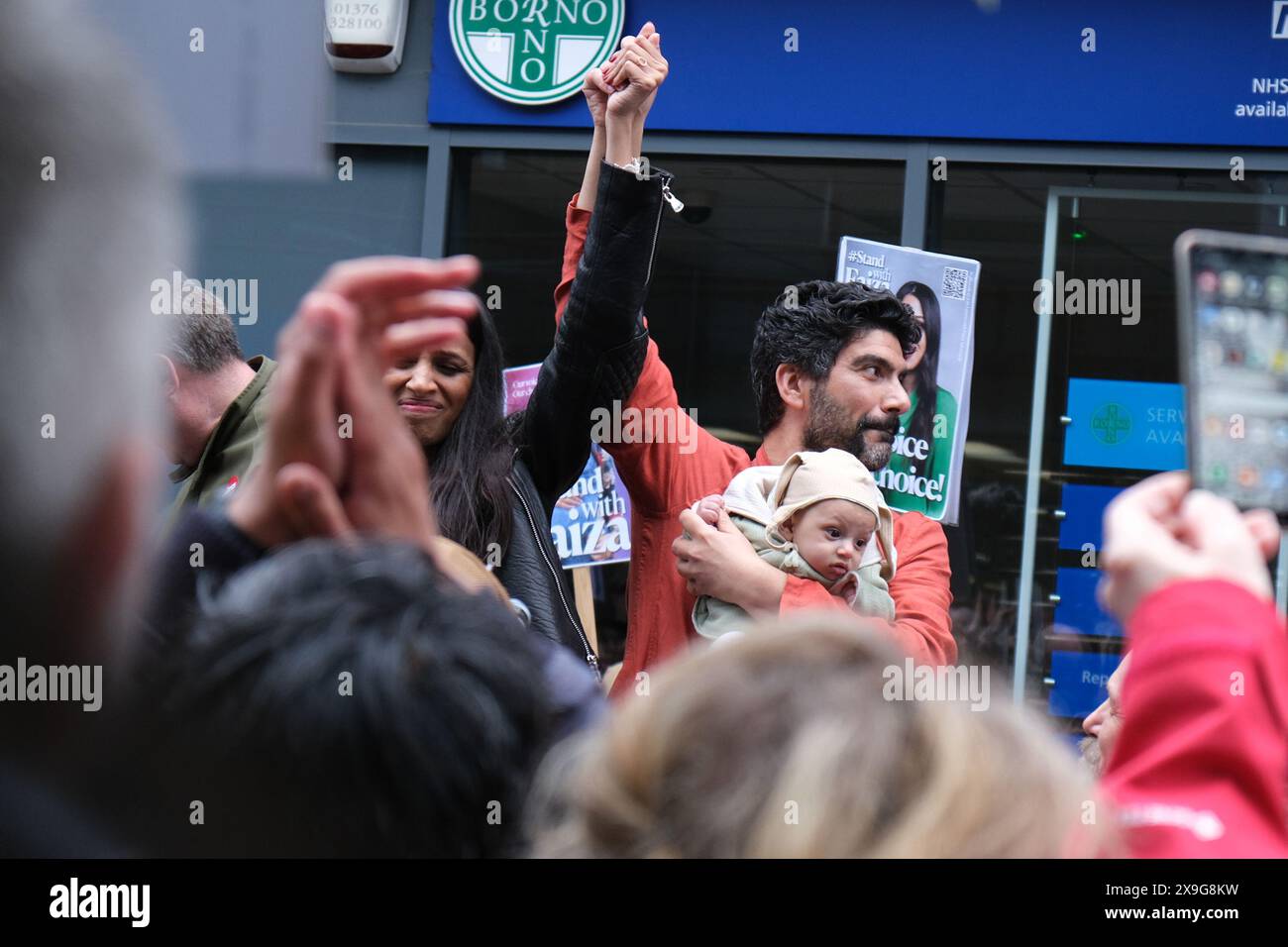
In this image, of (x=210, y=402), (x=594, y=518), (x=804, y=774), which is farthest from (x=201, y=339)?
(x=804, y=774)

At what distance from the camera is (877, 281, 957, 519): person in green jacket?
3861 mm

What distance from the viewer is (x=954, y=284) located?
13.4 ft

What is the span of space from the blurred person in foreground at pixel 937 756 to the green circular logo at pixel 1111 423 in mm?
4371

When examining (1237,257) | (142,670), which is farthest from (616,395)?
(142,670)

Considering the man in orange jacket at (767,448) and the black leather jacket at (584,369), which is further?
the man in orange jacket at (767,448)

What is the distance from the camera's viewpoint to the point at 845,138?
214 inches

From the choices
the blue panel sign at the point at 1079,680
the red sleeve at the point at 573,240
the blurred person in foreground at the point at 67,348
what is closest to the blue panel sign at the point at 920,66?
the blue panel sign at the point at 1079,680

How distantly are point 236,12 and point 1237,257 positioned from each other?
4016 mm

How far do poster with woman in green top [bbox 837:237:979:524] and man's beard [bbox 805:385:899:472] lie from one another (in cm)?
76

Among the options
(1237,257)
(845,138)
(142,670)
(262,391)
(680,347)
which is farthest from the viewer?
(680,347)

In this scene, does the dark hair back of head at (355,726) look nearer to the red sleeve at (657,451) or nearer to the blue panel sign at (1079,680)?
the red sleeve at (657,451)

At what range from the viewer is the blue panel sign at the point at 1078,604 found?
534 centimetres
